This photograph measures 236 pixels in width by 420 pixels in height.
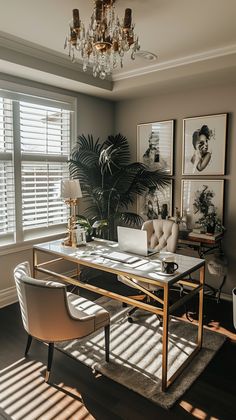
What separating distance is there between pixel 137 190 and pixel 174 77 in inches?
58.9

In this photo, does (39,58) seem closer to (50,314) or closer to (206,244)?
(50,314)

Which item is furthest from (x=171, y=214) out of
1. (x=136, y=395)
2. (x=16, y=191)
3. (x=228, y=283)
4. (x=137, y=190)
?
(x=136, y=395)

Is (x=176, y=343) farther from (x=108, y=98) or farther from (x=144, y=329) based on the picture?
(x=108, y=98)

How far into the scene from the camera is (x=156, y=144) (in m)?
4.34

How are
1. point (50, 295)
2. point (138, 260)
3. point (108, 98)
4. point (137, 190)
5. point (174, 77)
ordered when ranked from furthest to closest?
point (108, 98) → point (137, 190) → point (174, 77) → point (138, 260) → point (50, 295)

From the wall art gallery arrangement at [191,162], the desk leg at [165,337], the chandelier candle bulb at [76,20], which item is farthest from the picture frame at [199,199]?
the chandelier candle bulb at [76,20]

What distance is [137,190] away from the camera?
14.0 ft

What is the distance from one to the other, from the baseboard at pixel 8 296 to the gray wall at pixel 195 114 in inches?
93.4

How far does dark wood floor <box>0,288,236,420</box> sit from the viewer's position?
2.03 metres

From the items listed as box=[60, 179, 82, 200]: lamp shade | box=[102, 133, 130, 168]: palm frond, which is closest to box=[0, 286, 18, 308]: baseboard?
box=[60, 179, 82, 200]: lamp shade

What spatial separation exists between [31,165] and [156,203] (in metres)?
1.79

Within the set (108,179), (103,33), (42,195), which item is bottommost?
(42,195)

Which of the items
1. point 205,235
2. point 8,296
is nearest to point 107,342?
point 8,296

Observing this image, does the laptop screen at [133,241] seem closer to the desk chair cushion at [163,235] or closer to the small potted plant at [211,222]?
the desk chair cushion at [163,235]
